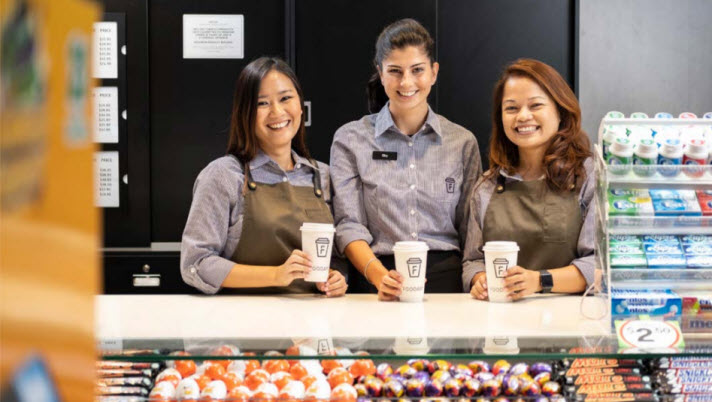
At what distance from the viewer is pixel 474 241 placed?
2781mm

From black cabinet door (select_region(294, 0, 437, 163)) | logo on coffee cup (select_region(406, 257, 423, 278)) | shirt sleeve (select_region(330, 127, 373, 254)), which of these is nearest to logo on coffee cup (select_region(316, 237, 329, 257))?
logo on coffee cup (select_region(406, 257, 423, 278))

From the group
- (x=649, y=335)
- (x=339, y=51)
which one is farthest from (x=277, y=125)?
(x=339, y=51)

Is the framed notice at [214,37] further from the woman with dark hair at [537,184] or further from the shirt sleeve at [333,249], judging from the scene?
the woman with dark hair at [537,184]

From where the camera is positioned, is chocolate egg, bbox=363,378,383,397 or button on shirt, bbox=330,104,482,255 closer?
chocolate egg, bbox=363,378,383,397

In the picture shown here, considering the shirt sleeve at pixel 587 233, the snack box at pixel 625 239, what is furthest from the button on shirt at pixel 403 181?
the snack box at pixel 625 239

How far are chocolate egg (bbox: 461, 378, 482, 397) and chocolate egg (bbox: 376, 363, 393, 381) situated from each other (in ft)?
0.49

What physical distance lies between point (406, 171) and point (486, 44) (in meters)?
1.68

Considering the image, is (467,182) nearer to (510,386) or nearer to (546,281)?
(546,281)

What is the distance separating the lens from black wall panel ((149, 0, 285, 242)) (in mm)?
4398

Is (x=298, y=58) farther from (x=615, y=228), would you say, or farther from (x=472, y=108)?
(x=615, y=228)

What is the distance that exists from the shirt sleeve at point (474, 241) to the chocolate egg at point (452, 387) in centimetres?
103

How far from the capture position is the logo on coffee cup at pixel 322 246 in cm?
229

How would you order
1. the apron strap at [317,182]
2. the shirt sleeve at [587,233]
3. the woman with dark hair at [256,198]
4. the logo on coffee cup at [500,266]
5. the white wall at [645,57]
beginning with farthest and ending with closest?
the white wall at [645,57] < the apron strap at [317,182] < the woman with dark hair at [256,198] < the shirt sleeve at [587,233] < the logo on coffee cup at [500,266]

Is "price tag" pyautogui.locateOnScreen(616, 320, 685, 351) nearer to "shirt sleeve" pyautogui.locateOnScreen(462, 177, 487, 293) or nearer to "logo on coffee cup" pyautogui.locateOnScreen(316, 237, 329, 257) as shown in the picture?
"logo on coffee cup" pyautogui.locateOnScreen(316, 237, 329, 257)
